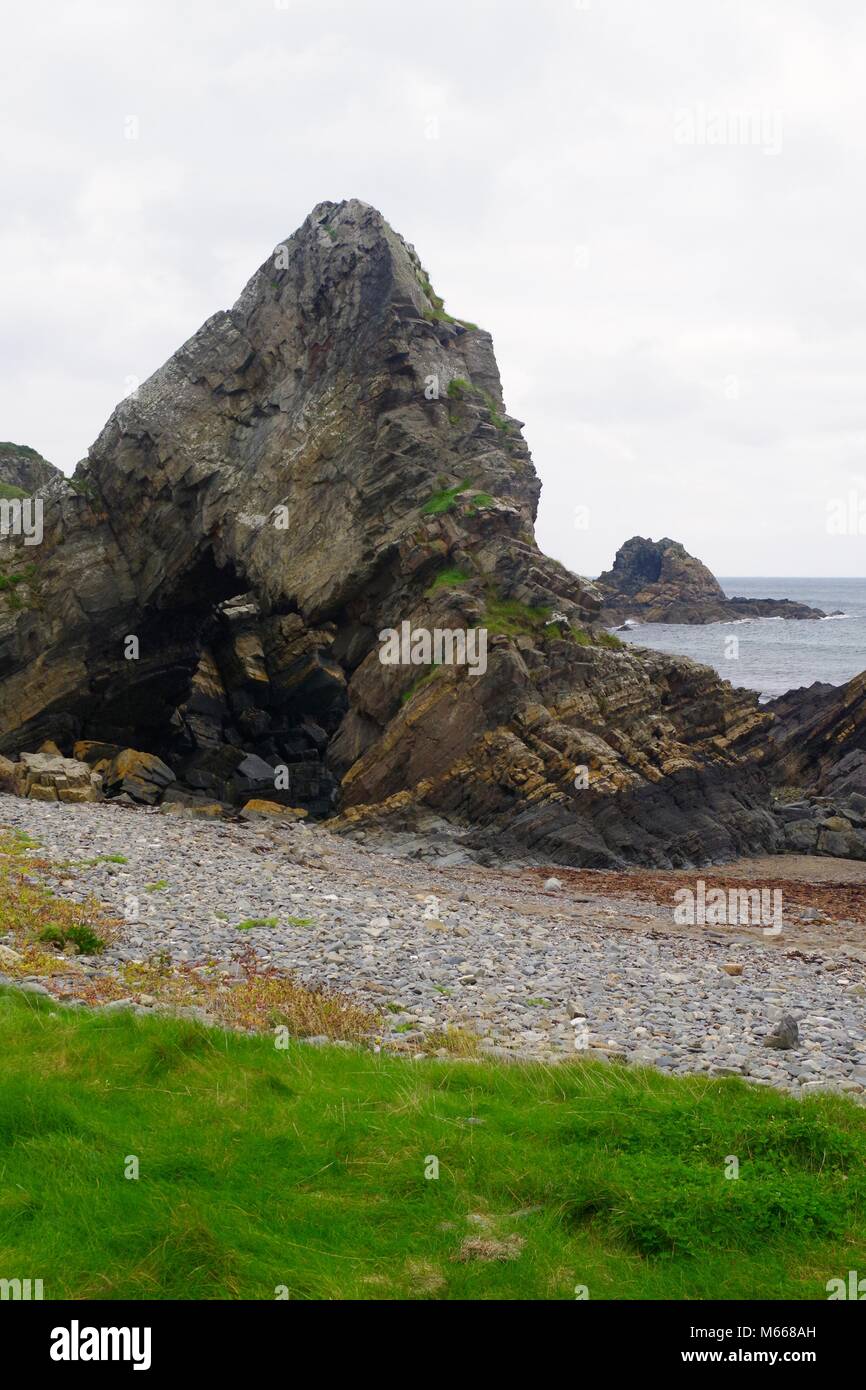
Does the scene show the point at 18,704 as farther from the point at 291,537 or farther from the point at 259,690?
the point at 291,537

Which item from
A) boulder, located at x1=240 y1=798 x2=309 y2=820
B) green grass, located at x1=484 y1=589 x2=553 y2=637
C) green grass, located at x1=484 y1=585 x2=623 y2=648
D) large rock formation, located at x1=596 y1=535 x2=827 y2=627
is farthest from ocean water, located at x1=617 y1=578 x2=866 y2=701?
boulder, located at x1=240 y1=798 x2=309 y2=820

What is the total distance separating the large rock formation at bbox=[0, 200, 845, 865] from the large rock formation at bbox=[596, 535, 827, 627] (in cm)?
10703

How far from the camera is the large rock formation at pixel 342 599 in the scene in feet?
131

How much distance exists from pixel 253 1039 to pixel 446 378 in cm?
4356

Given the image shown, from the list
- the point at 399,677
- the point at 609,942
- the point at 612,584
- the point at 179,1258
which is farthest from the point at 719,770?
the point at 612,584

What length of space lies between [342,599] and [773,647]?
88.0 meters

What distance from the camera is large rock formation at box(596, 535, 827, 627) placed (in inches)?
6452

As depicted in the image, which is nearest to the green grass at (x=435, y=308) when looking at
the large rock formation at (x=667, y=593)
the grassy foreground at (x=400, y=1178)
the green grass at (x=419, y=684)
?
the green grass at (x=419, y=684)

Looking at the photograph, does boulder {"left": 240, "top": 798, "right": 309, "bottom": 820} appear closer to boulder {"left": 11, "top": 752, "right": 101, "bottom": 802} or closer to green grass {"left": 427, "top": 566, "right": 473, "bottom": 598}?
boulder {"left": 11, "top": 752, "right": 101, "bottom": 802}

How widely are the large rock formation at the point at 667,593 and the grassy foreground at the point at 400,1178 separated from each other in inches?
5735

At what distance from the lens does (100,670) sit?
50.6m

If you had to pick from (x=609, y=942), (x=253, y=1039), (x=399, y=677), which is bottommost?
(x=609, y=942)

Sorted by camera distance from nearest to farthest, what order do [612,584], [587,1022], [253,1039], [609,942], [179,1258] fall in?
[179,1258] < [253,1039] < [587,1022] < [609,942] < [612,584]

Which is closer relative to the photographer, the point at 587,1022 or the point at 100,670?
the point at 587,1022
